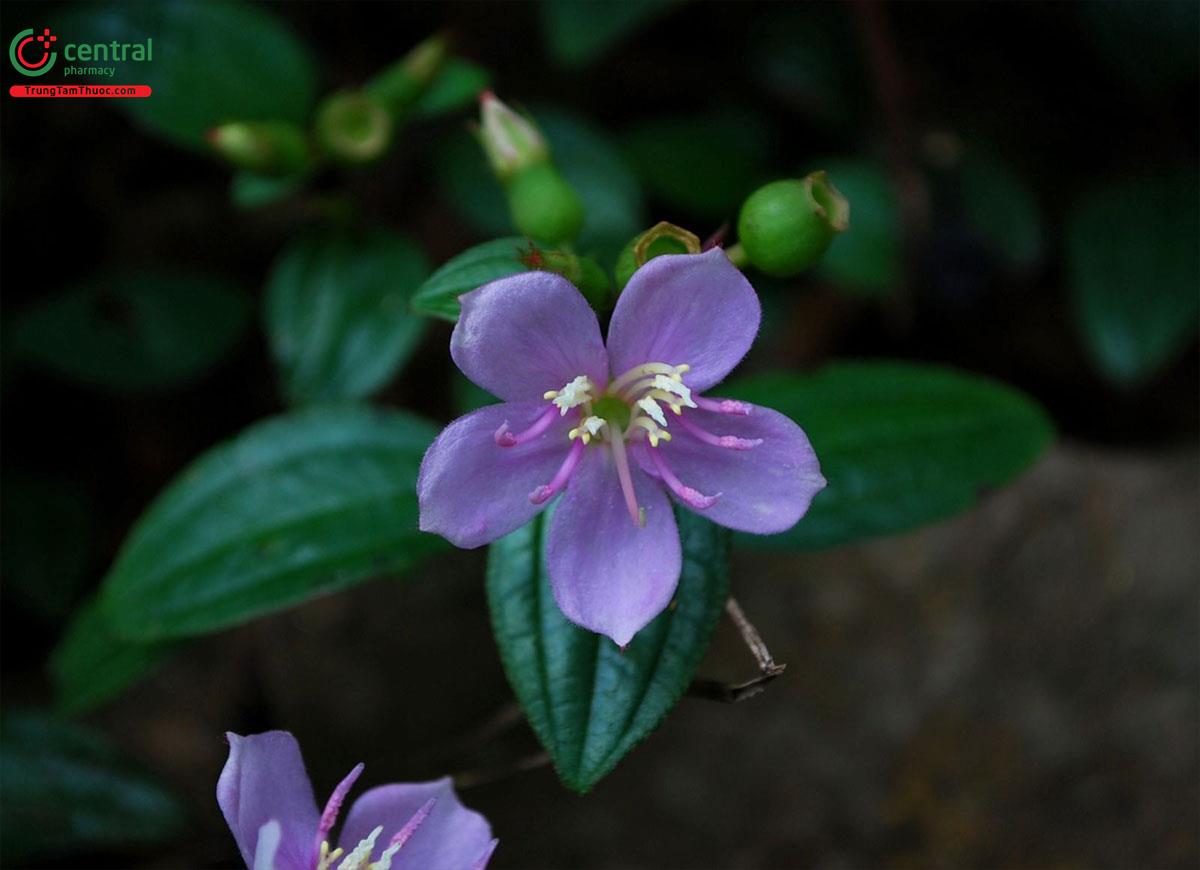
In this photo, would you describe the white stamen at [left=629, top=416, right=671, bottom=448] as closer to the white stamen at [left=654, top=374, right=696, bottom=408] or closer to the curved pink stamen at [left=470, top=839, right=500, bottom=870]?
the white stamen at [left=654, top=374, right=696, bottom=408]

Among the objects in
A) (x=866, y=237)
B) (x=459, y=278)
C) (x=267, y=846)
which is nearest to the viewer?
(x=267, y=846)

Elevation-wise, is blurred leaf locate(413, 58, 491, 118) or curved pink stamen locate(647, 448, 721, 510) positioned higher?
blurred leaf locate(413, 58, 491, 118)

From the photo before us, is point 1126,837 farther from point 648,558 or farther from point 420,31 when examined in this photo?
point 420,31

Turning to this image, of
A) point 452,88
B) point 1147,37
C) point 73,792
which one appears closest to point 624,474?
point 452,88

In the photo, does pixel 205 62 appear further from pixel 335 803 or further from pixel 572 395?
pixel 335 803

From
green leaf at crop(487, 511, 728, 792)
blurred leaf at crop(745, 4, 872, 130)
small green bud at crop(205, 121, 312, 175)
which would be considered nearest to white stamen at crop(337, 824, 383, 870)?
green leaf at crop(487, 511, 728, 792)

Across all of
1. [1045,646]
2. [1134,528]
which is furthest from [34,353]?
[1134,528]
